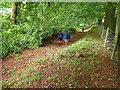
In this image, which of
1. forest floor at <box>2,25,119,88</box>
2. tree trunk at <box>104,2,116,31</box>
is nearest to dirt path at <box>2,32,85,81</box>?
forest floor at <box>2,25,119,88</box>

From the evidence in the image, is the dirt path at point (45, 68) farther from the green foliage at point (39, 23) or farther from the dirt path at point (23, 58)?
the green foliage at point (39, 23)

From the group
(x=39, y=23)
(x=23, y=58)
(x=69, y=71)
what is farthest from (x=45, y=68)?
(x=39, y=23)

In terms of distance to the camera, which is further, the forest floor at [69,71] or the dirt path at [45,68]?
the dirt path at [45,68]

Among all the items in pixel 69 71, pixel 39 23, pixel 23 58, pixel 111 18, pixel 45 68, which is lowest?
pixel 23 58

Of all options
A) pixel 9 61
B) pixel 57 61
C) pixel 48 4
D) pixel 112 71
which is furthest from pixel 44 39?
pixel 112 71

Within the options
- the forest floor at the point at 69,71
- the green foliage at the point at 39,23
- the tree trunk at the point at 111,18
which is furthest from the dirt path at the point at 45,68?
the tree trunk at the point at 111,18

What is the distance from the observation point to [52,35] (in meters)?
20.6

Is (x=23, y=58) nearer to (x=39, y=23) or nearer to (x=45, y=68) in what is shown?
(x=45, y=68)

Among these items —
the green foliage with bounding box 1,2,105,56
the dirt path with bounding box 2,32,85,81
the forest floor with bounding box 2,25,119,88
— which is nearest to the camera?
the forest floor with bounding box 2,25,119,88

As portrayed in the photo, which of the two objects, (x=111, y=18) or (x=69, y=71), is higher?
(x=111, y=18)

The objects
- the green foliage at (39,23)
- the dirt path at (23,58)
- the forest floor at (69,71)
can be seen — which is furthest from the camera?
the green foliage at (39,23)

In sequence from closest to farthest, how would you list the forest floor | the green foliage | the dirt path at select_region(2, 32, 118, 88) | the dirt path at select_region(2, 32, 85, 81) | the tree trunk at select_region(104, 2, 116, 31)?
1. the forest floor
2. the dirt path at select_region(2, 32, 118, 88)
3. the dirt path at select_region(2, 32, 85, 81)
4. the green foliage
5. the tree trunk at select_region(104, 2, 116, 31)

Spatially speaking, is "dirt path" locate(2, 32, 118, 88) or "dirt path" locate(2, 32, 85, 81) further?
"dirt path" locate(2, 32, 85, 81)

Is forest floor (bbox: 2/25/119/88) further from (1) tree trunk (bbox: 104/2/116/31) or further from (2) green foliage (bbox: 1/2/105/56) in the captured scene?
(1) tree trunk (bbox: 104/2/116/31)
